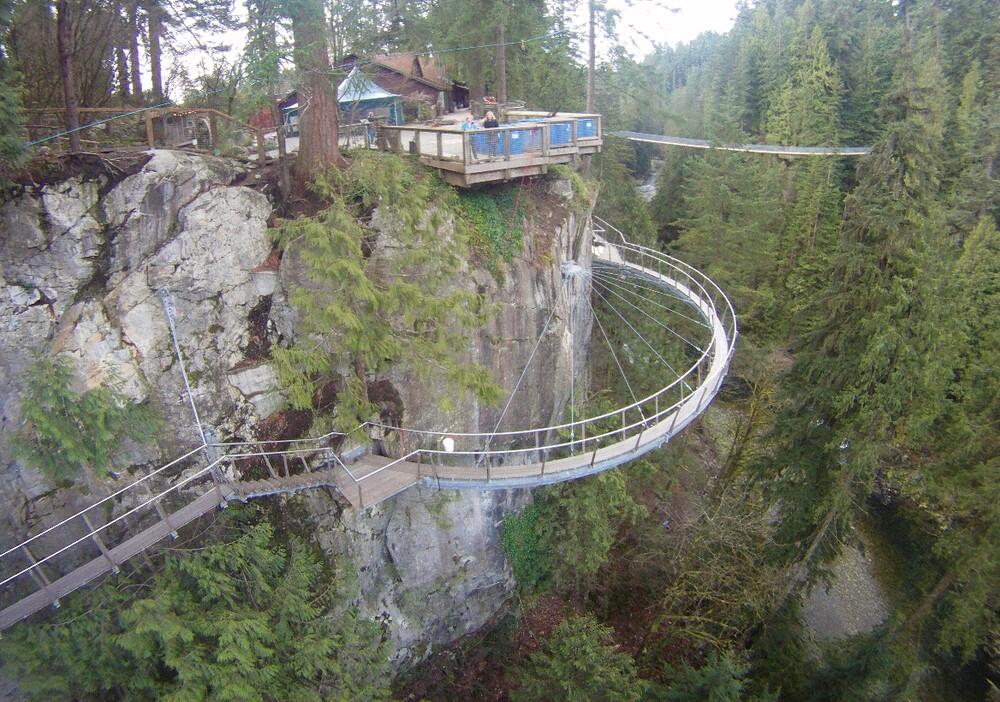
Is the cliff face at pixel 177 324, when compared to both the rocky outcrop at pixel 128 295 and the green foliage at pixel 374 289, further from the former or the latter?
the green foliage at pixel 374 289

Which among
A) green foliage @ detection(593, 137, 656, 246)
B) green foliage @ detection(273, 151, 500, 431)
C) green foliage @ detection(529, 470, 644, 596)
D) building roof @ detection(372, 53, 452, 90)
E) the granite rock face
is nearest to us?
green foliage @ detection(273, 151, 500, 431)

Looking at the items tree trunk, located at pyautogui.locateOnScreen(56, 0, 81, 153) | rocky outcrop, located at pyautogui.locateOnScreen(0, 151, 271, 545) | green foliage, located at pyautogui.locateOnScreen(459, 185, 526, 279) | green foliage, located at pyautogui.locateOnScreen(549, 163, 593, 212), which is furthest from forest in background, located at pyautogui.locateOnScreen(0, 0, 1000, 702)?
green foliage, located at pyautogui.locateOnScreen(549, 163, 593, 212)

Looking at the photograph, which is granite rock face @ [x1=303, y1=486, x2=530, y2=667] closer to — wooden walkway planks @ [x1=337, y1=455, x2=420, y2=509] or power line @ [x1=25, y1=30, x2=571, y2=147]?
wooden walkway planks @ [x1=337, y1=455, x2=420, y2=509]

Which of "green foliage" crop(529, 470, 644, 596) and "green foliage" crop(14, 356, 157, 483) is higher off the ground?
"green foliage" crop(14, 356, 157, 483)

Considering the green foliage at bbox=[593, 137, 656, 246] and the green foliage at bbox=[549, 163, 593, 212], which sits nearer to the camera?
the green foliage at bbox=[549, 163, 593, 212]

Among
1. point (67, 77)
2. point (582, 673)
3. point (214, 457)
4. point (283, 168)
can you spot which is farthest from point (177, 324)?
point (582, 673)

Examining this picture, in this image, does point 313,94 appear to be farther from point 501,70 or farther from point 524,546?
point 524,546

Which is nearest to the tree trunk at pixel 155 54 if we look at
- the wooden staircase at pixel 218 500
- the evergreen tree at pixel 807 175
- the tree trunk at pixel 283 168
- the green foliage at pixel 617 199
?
the tree trunk at pixel 283 168
